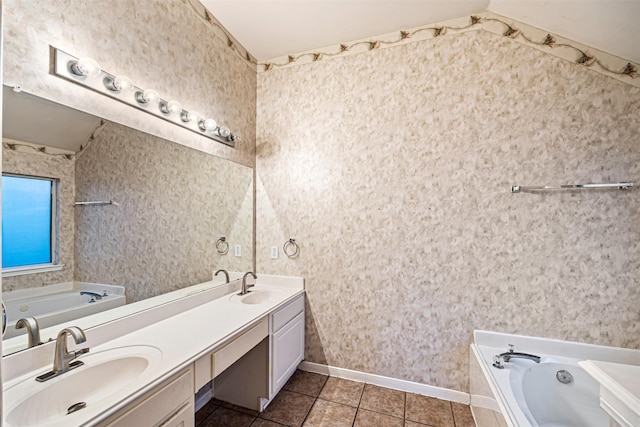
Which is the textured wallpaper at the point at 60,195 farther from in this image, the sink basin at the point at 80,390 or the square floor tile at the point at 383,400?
the square floor tile at the point at 383,400

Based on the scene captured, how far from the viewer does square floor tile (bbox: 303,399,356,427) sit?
1.92 meters

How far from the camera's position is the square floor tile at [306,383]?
2.27 metres

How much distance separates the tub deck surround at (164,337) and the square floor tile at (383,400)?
3.13ft

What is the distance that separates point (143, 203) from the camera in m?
1.72

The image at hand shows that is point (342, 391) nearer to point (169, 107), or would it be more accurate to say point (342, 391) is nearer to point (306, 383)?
point (306, 383)

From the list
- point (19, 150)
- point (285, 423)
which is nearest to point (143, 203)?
point (19, 150)

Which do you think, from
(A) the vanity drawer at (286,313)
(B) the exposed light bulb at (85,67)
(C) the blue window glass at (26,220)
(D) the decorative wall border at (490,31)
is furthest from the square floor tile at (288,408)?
(D) the decorative wall border at (490,31)

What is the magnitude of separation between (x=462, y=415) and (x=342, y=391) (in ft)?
2.82

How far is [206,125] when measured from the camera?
6.68 feet

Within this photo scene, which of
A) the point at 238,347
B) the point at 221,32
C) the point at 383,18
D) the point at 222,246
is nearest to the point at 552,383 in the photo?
the point at 238,347

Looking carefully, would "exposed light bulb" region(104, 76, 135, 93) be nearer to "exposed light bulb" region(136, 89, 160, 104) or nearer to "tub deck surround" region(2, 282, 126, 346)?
"exposed light bulb" region(136, 89, 160, 104)

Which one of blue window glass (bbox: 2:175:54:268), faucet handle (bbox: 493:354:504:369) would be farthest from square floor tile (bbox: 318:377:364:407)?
blue window glass (bbox: 2:175:54:268)

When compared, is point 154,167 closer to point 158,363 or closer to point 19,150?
point 19,150

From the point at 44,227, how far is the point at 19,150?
344 mm
